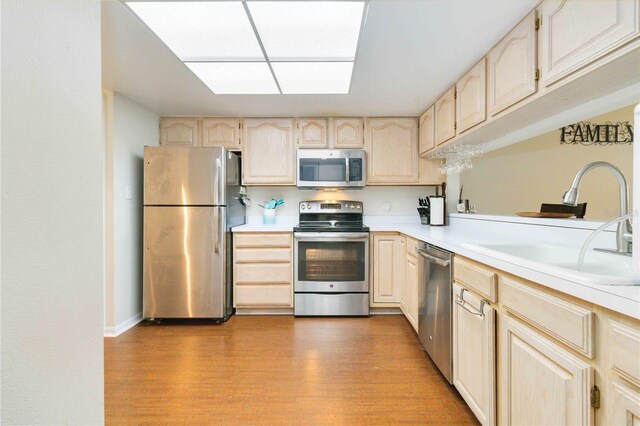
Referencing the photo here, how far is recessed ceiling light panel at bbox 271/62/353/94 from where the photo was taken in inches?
78.1

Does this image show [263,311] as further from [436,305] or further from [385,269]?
[436,305]

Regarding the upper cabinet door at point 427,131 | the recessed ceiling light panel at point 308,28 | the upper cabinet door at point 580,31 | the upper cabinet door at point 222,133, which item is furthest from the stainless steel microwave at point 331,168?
the upper cabinet door at point 580,31

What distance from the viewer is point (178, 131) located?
129 inches

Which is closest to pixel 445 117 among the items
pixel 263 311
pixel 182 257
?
pixel 263 311

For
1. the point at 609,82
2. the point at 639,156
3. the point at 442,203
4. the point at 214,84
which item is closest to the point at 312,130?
the point at 214,84

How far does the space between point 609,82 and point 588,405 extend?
1300 millimetres

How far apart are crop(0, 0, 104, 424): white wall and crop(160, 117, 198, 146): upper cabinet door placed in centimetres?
263

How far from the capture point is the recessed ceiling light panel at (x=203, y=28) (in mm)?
1424

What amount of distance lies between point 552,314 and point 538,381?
258 mm

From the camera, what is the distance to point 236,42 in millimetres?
1700

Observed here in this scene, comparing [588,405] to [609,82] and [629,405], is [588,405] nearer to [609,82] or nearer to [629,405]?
[629,405]

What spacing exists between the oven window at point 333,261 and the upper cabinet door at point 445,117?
125cm

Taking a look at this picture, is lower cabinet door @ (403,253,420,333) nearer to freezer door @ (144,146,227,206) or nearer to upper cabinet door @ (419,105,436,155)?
upper cabinet door @ (419,105,436,155)

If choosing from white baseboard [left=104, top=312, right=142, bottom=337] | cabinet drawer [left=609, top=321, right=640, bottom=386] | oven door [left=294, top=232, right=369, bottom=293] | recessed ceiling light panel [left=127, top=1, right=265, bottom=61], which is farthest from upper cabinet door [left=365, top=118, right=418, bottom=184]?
white baseboard [left=104, top=312, right=142, bottom=337]
